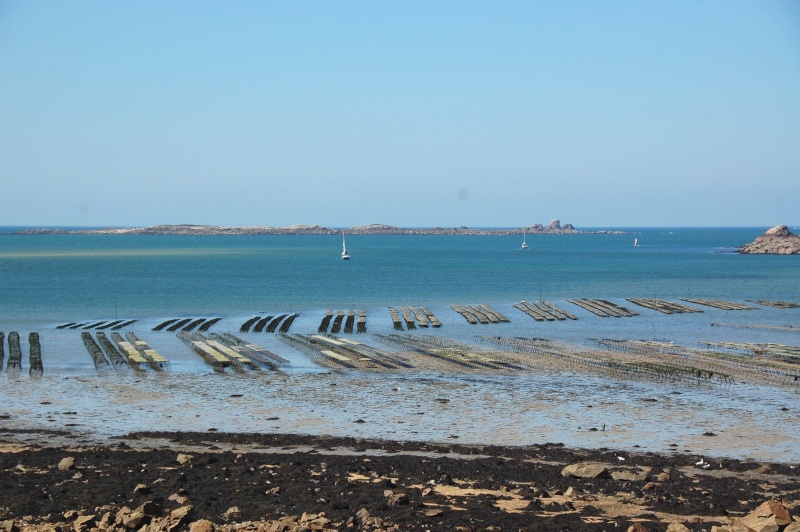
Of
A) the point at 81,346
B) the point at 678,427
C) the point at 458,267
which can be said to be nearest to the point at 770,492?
the point at 678,427

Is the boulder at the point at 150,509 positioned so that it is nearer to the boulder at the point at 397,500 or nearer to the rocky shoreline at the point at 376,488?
the rocky shoreline at the point at 376,488

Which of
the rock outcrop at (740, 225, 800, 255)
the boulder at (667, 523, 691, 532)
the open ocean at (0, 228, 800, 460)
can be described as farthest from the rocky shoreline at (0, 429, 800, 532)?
the rock outcrop at (740, 225, 800, 255)

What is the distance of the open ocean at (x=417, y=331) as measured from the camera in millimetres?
24453

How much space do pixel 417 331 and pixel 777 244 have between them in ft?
470

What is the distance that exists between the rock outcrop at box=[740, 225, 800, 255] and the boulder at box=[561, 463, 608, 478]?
546ft

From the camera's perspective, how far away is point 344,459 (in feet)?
63.6

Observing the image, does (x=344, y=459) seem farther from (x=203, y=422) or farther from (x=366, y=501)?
(x=203, y=422)

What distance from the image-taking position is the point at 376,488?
16.6 metres

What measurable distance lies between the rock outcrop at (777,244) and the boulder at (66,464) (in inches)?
6752

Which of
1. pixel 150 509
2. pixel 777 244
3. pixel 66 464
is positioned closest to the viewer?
pixel 150 509

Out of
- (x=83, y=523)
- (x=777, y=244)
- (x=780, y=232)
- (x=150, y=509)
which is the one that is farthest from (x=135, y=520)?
(x=780, y=232)

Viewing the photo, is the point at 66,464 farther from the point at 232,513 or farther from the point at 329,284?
the point at 329,284

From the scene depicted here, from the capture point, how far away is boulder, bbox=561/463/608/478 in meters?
17.7

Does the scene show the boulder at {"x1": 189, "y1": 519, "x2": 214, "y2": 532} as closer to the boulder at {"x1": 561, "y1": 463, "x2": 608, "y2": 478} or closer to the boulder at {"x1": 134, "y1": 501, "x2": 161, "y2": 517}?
the boulder at {"x1": 134, "y1": 501, "x2": 161, "y2": 517}
